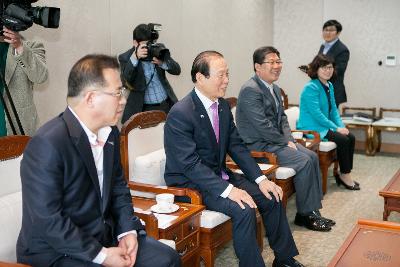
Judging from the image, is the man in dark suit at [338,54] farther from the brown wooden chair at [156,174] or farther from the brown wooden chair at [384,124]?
the brown wooden chair at [156,174]

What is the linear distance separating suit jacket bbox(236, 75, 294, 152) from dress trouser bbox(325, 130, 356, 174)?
93 centimetres

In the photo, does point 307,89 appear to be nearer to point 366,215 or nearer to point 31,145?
point 366,215

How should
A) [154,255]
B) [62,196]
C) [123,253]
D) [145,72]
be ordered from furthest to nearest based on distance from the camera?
[145,72] < [154,255] < [123,253] < [62,196]

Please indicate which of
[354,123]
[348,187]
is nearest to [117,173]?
[348,187]

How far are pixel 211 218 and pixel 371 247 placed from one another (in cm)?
80

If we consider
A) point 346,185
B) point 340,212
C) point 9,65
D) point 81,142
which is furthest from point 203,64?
point 346,185

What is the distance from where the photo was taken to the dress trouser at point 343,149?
463 cm

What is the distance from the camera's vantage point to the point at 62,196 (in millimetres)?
1809

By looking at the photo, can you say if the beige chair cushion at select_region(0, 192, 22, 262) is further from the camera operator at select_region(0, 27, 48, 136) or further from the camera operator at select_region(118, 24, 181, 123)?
the camera operator at select_region(118, 24, 181, 123)

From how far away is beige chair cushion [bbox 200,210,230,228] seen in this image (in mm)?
2623

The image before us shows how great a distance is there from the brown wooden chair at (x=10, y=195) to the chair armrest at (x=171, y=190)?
29.5 inches

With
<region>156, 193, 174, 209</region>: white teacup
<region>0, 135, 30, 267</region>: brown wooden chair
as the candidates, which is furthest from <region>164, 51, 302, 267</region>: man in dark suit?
<region>0, 135, 30, 267</region>: brown wooden chair

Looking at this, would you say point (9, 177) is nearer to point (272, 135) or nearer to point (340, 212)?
point (272, 135)

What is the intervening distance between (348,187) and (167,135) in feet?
8.27
